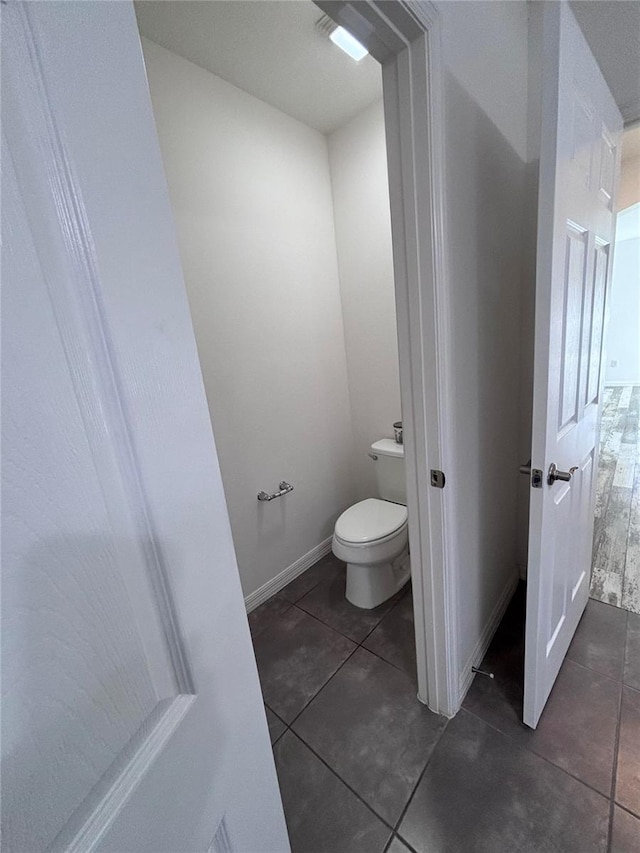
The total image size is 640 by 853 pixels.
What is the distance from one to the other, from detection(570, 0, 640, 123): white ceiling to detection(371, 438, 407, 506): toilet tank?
5.61 ft

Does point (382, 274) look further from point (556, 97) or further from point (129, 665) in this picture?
point (129, 665)

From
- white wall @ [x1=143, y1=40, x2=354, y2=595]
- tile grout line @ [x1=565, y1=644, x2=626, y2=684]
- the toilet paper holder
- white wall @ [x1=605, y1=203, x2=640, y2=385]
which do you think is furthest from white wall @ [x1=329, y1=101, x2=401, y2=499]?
white wall @ [x1=605, y1=203, x2=640, y2=385]

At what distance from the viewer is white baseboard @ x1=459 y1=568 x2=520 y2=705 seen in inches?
53.9

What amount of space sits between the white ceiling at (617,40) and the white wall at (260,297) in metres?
1.21

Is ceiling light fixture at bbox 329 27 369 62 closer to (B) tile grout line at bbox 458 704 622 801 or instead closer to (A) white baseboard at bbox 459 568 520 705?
(A) white baseboard at bbox 459 568 520 705

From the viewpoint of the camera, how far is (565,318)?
0.98 meters

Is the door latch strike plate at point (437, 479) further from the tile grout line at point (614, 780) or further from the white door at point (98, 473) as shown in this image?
the tile grout line at point (614, 780)

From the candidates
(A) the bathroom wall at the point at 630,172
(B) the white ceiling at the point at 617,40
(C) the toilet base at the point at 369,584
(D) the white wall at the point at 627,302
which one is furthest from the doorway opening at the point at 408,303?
(D) the white wall at the point at 627,302

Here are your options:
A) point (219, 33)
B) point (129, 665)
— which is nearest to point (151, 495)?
point (129, 665)

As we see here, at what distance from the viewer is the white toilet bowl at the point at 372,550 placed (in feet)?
5.74

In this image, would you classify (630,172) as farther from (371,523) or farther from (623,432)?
(371,523)

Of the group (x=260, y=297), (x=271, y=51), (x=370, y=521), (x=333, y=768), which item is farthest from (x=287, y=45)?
(x=333, y=768)

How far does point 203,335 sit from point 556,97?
1362mm

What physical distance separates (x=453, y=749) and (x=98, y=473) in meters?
1.51
